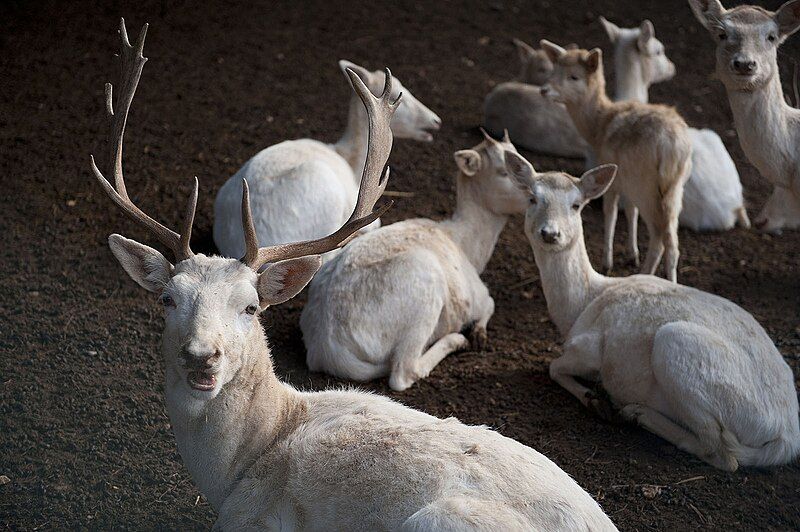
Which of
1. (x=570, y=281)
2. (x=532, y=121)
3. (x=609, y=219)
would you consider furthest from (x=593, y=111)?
(x=570, y=281)

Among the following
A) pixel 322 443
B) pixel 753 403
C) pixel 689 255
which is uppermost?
pixel 322 443

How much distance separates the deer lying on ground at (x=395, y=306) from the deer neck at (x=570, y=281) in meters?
0.67

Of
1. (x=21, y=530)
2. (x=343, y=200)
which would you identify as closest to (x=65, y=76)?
(x=343, y=200)

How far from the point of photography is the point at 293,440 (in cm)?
384

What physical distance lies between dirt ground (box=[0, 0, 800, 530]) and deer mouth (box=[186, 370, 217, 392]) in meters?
1.07

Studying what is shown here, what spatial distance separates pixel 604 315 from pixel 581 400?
0.53 metres

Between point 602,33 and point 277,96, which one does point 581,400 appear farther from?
point 602,33

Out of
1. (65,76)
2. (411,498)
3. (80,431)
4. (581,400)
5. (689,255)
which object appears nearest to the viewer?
(411,498)

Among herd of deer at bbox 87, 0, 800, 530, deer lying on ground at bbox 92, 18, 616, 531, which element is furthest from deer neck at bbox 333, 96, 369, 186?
deer lying on ground at bbox 92, 18, 616, 531

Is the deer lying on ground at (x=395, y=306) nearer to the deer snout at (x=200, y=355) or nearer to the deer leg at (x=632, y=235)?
the deer leg at (x=632, y=235)

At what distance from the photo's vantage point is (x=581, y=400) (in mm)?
5602

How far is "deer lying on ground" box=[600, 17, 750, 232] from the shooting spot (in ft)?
27.0

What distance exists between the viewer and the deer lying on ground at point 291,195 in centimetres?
679

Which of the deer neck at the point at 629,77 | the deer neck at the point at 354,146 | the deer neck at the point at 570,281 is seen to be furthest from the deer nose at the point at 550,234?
the deer neck at the point at 629,77
